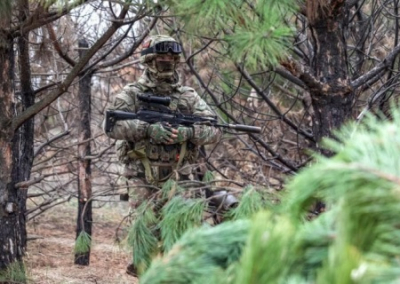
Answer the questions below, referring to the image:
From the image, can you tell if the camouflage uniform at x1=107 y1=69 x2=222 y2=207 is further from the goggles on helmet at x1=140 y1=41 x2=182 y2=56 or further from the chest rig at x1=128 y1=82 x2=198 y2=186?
the goggles on helmet at x1=140 y1=41 x2=182 y2=56

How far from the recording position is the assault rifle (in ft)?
13.8

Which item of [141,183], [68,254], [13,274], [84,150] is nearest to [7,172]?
[13,274]

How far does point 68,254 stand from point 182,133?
2.92m

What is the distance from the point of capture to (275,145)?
693cm

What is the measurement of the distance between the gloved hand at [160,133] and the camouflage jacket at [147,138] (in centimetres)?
4

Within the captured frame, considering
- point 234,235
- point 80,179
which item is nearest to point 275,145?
point 80,179

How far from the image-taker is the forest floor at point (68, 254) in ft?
17.4

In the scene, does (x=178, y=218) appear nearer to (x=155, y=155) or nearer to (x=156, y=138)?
(x=156, y=138)

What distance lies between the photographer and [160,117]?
4.23 m

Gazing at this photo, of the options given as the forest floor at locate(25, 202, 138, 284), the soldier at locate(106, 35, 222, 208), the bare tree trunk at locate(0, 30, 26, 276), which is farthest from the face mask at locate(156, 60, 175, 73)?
the forest floor at locate(25, 202, 138, 284)

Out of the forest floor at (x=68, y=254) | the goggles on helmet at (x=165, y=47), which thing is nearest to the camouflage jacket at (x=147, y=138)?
the goggles on helmet at (x=165, y=47)

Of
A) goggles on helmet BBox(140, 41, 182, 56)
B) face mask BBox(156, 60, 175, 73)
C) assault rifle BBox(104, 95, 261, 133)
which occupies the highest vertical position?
goggles on helmet BBox(140, 41, 182, 56)

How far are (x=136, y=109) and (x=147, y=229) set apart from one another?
1.95 meters

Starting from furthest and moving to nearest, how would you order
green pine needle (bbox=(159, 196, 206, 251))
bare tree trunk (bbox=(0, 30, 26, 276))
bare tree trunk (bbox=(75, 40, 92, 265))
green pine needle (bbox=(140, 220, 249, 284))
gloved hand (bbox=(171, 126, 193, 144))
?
bare tree trunk (bbox=(75, 40, 92, 265)) < gloved hand (bbox=(171, 126, 193, 144)) < bare tree trunk (bbox=(0, 30, 26, 276)) < green pine needle (bbox=(159, 196, 206, 251)) < green pine needle (bbox=(140, 220, 249, 284))
